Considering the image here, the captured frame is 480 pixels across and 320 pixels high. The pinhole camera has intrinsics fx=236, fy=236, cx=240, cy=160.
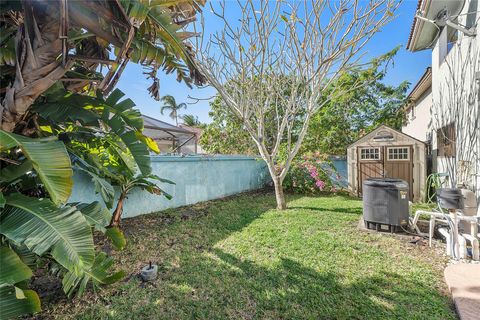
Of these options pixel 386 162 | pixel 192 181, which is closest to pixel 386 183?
pixel 386 162

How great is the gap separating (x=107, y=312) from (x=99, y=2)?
10.9ft

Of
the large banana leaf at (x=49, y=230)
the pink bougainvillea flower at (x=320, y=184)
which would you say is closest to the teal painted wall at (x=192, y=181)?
the pink bougainvillea flower at (x=320, y=184)

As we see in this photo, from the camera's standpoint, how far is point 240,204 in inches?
318

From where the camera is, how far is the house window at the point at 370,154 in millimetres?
9016

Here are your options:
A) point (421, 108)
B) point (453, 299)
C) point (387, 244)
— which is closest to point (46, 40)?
point (453, 299)

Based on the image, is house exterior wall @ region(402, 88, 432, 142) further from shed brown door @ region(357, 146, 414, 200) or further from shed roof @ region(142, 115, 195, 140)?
shed roof @ region(142, 115, 195, 140)

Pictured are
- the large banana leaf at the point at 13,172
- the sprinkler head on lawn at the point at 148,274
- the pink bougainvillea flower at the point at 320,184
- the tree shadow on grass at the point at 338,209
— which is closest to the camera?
the large banana leaf at the point at 13,172

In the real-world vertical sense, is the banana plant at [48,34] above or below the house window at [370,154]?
above

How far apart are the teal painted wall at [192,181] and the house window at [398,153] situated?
5205mm

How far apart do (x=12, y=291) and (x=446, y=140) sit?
358 inches

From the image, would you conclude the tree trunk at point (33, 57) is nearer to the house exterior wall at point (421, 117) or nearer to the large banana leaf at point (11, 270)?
the large banana leaf at point (11, 270)

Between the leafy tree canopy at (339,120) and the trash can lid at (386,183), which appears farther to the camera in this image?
the leafy tree canopy at (339,120)

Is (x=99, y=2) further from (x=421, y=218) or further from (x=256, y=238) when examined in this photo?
(x=421, y=218)

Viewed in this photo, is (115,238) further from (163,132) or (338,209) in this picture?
(338,209)
